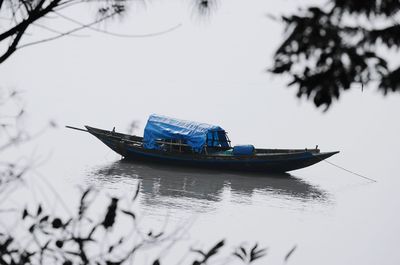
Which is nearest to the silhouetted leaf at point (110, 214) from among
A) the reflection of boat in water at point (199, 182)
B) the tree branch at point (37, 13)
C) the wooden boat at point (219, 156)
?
the tree branch at point (37, 13)

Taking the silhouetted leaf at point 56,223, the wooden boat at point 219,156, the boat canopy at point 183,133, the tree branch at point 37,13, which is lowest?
the silhouetted leaf at point 56,223

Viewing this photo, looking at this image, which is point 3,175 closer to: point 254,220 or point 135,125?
point 135,125

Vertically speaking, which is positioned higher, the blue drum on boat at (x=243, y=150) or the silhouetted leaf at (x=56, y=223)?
the blue drum on boat at (x=243, y=150)

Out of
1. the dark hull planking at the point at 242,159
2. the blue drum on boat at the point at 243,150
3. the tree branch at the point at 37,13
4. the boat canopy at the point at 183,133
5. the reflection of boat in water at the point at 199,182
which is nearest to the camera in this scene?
the tree branch at the point at 37,13

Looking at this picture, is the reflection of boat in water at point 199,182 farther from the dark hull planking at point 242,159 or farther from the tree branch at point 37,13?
the tree branch at point 37,13

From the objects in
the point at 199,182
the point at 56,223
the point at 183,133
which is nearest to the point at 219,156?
the point at 183,133

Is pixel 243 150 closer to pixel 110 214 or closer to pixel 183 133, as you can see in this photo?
pixel 183 133

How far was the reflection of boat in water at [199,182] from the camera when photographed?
22.3 metres

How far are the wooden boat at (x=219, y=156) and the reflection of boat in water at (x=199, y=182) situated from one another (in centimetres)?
41

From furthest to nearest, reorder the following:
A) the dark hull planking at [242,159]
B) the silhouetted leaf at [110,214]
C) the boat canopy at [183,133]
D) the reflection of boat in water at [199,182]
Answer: the dark hull planking at [242,159] < the boat canopy at [183,133] < the reflection of boat in water at [199,182] < the silhouetted leaf at [110,214]

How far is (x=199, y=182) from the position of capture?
25031 mm

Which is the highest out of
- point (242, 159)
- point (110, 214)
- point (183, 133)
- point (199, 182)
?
point (183, 133)

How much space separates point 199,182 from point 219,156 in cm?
288

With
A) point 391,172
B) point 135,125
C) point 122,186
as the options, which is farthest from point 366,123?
point 135,125
